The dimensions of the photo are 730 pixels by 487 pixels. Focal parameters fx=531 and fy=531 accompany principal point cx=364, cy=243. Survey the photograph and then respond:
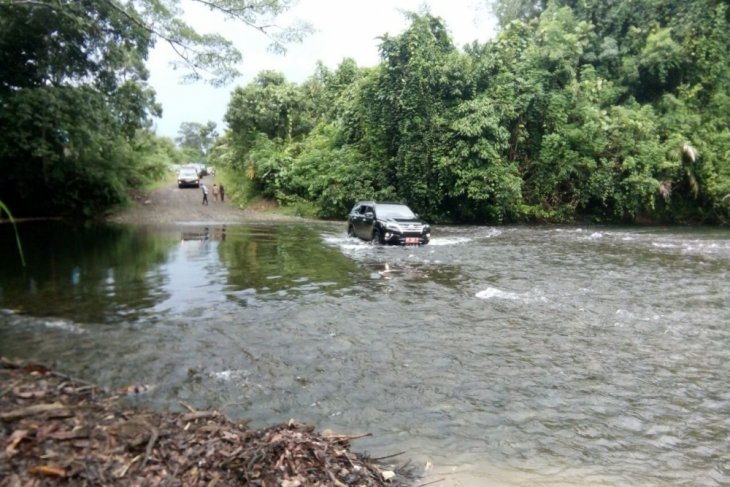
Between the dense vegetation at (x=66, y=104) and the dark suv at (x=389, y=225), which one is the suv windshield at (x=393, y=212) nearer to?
the dark suv at (x=389, y=225)

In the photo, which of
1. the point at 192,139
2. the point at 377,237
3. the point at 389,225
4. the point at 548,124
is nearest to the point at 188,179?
the point at 548,124

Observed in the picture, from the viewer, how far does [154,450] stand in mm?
3598

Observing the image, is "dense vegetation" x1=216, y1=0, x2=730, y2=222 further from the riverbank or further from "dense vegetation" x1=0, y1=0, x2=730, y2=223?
the riverbank

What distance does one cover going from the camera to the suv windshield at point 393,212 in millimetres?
19031

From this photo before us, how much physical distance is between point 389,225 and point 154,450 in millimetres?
14903

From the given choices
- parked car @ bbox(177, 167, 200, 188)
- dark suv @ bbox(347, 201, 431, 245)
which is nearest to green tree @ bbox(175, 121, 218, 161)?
parked car @ bbox(177, 167, 200, 188)

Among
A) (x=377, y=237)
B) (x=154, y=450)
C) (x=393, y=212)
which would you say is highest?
Result: (x=393, y=212)

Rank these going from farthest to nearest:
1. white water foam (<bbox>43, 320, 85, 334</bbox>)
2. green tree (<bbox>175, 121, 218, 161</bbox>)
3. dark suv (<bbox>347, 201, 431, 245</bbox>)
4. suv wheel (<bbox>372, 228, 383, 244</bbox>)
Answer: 1. green tree (<bbox>175, 121, 218, 161</bbox>)
2. suv wheel (<bbox>372, 228, 383, 244</bbox>)
3. dark suv (<bbox>347, 201, 431, 245</bbox>)
4. white water foam (<bbox>43, 320, 85, 334</bbox>)

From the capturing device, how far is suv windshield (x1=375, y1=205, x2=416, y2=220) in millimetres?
19031

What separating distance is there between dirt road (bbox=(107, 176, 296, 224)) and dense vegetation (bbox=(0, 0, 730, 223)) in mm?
1754

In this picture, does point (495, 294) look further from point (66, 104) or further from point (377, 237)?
point (66, 104)

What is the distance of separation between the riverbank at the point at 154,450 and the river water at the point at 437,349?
804 mm

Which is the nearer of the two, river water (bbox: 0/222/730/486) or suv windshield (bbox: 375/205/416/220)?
river water (bbox: 0/222/730/486)

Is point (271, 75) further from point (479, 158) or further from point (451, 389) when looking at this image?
point (451, 389)
